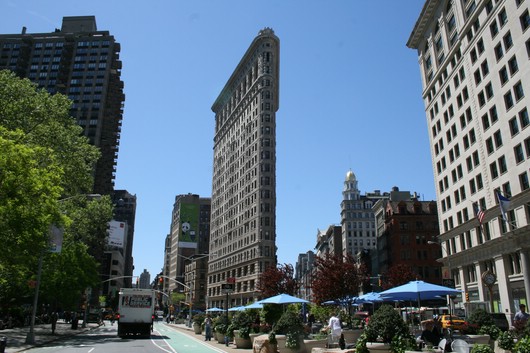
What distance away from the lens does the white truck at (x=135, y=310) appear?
112ft

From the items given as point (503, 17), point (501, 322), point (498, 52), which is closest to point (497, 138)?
point (498, 52)

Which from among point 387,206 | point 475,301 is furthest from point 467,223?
point 387,206

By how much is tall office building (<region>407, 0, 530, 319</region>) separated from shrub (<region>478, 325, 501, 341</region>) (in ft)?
45.6

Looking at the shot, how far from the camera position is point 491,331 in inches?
722

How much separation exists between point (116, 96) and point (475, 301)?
A: 13324cm

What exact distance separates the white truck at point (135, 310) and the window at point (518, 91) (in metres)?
36.7

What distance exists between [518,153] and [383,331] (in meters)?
34.7

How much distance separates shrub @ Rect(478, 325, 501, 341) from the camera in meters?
18.3

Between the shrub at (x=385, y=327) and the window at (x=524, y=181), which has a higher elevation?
the window at (x=524, y=181)

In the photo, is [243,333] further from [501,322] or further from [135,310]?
[501,322]

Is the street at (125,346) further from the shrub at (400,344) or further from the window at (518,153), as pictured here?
the window at (518,153)

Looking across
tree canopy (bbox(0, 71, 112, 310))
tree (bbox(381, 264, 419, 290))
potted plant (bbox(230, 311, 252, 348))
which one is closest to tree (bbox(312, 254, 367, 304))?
tree (bbox(381, 264, 419, 290))

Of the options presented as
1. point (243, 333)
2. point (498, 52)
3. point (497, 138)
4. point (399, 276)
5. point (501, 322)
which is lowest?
point (243, 333)

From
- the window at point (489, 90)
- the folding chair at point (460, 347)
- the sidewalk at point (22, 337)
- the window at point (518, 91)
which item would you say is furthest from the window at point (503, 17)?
the sidewalk at point (22, 337)
